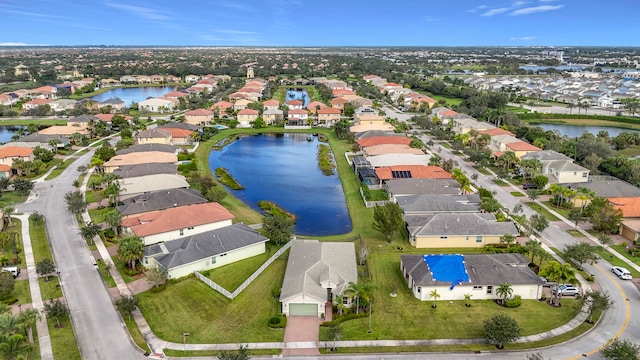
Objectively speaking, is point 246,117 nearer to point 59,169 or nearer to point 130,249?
point 59,169

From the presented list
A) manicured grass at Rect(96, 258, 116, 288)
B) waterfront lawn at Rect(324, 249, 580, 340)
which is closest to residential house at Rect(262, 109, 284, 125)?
manicured grass at Rect(96, 258, 116, 288)

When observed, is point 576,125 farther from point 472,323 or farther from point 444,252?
point 472,323

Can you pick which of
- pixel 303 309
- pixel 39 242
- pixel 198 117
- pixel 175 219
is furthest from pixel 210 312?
pixel 198 117

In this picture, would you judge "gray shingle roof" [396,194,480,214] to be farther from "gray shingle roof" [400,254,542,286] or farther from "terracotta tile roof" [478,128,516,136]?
"terracotta tile roof" [478,128,516,136]

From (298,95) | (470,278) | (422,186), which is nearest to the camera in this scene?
(470,278)

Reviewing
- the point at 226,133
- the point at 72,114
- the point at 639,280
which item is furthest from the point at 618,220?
the point at 72,114

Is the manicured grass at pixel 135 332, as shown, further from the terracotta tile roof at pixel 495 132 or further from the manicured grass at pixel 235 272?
the terracotta tile roof at pixel 495 132
